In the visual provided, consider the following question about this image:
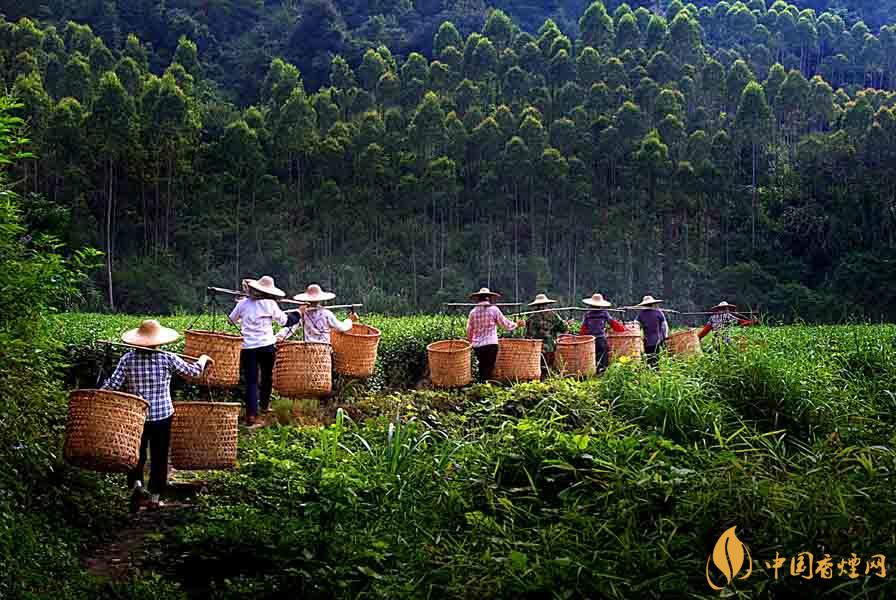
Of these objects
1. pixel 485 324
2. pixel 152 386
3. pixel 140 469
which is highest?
pixel 485 324

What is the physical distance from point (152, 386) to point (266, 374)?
8.46 feet

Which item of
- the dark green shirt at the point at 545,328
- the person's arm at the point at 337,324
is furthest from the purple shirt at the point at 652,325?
the person's arm at the point at 337,324

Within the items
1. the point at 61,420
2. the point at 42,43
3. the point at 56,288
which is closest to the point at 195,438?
the point at 61,420

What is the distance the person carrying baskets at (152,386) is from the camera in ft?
19.1

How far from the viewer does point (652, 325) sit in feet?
38.0

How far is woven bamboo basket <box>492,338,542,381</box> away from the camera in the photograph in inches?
389

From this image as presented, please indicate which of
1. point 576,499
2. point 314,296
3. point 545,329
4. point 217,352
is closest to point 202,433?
point 217,352

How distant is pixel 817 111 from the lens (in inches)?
1737

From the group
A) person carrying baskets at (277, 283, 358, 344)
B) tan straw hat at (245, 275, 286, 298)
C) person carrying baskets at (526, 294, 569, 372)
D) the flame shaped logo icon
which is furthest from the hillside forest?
the flame shaped logo icon

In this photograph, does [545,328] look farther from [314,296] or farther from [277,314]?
[277,314]

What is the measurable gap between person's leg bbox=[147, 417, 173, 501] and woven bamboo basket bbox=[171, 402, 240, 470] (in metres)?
0.05

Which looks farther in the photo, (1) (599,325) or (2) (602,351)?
(1) (599,325)

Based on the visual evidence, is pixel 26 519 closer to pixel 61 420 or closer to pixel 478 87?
pixel 61 420

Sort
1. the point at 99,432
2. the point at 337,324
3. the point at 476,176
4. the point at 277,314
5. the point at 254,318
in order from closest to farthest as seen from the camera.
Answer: the point at 99,432, the point at 254,318, the point at 277,314, the point at 337,324, the point at 476,176
